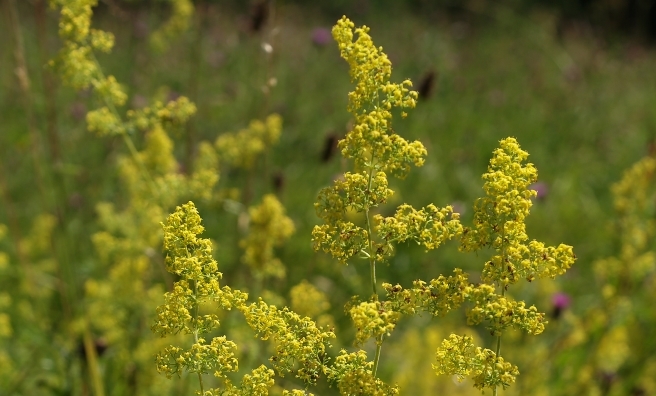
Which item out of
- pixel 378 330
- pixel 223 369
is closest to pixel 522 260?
pixel 378 330

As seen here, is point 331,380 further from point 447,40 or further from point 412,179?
point 447,40

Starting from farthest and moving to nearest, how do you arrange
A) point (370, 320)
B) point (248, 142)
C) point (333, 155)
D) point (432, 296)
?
point (333, 155) → point (248, 142) → point (432, 296) → point (370, 320)

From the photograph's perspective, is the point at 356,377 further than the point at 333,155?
No

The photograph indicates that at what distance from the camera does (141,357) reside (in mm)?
3479

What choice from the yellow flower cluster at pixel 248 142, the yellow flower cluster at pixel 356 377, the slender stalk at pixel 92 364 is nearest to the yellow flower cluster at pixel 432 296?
the yellow flower cluster at pixel 356 377

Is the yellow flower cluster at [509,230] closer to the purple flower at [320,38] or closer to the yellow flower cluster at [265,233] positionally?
the yellow flower cluster at [265,233]

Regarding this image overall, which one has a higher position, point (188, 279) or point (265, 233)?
point (265, 233)

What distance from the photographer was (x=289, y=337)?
52.9 inches

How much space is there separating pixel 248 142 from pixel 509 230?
7.32ft

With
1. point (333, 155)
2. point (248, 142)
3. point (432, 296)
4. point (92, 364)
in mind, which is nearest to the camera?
point (432, 296)

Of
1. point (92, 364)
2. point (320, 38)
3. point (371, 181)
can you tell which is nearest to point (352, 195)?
point (371, 181)

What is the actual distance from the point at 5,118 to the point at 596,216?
589 cm

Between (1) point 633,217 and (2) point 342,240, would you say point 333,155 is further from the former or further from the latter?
(2) point 342,240

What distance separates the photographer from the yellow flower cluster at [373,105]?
1393 millimetres
